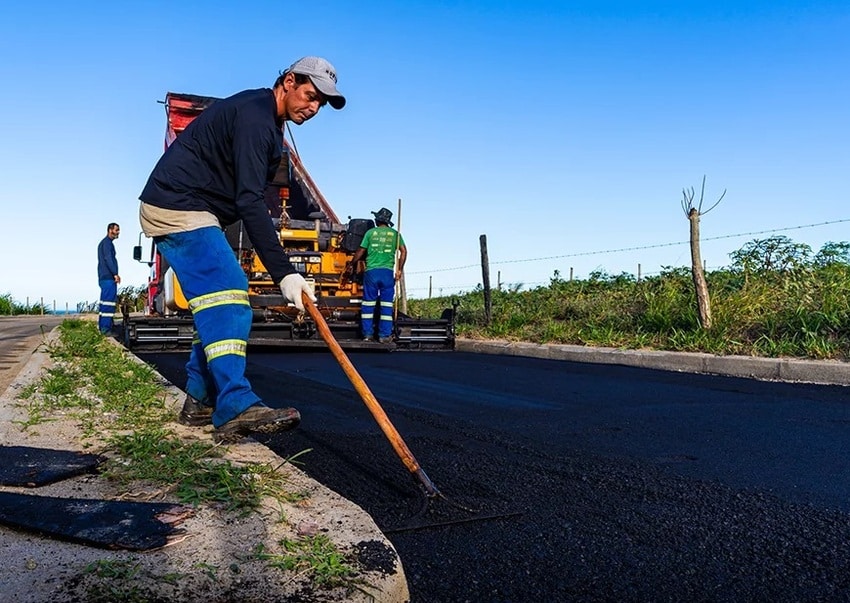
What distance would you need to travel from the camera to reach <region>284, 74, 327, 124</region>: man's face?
3.29m

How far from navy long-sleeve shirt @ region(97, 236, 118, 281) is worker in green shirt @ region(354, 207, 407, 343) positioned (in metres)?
4.49

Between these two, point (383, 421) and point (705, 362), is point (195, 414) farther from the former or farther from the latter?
point (705, 362)

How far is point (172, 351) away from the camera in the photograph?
9594mm

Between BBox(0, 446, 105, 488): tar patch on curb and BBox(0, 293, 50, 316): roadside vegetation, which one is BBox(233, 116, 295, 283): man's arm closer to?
BBox(0, 446, 105, 488): tar patch on curb

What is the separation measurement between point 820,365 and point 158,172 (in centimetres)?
584

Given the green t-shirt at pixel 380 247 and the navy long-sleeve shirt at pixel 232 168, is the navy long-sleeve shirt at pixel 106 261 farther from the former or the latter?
the navy long-sleeve shirt at pixel 232 168

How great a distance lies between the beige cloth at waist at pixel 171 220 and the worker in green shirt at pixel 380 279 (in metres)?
6.58

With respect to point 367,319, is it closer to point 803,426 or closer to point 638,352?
point 638,352

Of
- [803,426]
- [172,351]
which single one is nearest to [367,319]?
[172,351]

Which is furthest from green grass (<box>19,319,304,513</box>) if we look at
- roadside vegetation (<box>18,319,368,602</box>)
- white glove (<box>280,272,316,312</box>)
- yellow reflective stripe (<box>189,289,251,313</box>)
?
white glove (<box>280,272,316,312</box>)

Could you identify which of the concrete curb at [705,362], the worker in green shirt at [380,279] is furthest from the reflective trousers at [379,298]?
the concrete curb at [705,362]

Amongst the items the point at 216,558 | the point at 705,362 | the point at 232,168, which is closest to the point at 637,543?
the point at 216,558

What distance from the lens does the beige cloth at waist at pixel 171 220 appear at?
3.35 meters

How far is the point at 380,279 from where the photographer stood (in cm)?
999
